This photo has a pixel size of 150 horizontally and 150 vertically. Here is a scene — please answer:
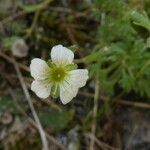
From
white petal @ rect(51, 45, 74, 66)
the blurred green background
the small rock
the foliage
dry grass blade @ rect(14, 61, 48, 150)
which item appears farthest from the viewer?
the small rock

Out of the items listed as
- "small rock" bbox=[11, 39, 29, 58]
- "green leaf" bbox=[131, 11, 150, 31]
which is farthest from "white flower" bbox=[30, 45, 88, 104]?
"small rock" bbox=[11, 39, 29, 58]

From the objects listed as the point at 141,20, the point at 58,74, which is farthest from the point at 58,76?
the point at 141,20

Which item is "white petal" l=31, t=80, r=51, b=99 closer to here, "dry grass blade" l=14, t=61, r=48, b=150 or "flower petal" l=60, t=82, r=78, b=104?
"flower petal" l=60, t=82, r=78, b=104

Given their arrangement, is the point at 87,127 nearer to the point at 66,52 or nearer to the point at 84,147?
the point at 84,147

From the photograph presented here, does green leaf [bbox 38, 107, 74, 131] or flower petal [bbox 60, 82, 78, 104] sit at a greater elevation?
flower petal [bbox 60, 82, 78, 104]

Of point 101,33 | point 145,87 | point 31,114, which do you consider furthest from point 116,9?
point 31,114

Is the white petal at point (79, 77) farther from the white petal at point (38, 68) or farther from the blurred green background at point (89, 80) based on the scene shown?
the blurred green background at point (89, 80)

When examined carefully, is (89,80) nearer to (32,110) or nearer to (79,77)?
(32,110)
